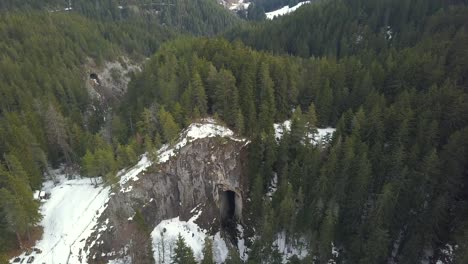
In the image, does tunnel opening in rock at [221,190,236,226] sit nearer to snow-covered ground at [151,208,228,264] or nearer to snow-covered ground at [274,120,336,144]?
snow-covered ground at [151,208,228,264]

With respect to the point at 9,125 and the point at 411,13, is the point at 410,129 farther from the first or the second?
the point at 411,13

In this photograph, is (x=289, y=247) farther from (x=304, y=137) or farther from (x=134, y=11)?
(x=134, y=11)

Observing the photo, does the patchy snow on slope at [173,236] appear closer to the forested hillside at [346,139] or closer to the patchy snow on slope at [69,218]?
the patchy snow on slope at [69,218]

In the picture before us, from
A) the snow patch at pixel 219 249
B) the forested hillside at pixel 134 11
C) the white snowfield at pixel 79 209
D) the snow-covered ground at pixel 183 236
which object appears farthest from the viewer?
the forested hillside at pixel 134 11

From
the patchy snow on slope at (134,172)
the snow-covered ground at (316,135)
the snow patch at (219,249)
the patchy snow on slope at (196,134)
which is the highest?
the patchy snow on slope at (196,134)

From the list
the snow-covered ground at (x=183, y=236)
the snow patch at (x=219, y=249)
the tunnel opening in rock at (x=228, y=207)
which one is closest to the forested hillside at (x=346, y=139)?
the tunnel opening in rock at (x=228, y=207)

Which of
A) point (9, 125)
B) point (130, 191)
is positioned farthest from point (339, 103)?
point (9, 125)

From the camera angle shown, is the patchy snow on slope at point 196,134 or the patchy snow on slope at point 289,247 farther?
the patchy snow on slope at point 196,134
